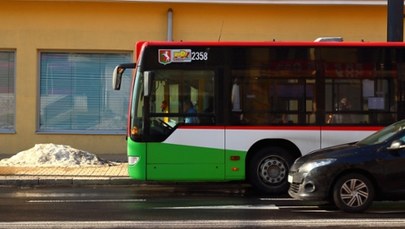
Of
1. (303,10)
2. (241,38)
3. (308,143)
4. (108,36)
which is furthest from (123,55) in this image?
(308,143)

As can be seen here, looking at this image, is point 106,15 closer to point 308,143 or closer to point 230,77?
point 230,77

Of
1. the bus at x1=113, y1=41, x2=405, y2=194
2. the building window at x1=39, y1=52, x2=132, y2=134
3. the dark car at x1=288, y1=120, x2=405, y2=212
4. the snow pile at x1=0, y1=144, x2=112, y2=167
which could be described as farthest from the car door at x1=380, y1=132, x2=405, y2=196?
the building window at x1=39, y1=52, x2=132, y2=134

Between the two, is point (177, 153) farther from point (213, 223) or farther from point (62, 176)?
point (62, 176)

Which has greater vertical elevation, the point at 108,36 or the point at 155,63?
the point at 108,36

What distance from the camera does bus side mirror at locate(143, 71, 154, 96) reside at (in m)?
10.8

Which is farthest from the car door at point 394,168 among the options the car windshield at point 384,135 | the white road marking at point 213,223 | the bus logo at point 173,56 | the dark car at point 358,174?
the bus logo at point 173,56

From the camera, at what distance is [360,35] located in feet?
58.2

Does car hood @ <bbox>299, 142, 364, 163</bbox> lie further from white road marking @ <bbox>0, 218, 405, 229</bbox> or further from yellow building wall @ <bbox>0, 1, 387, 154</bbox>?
yellow building wall @ <bbox>0, 1, 387, 154</bbox>

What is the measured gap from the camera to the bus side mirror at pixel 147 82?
10820 millimetres

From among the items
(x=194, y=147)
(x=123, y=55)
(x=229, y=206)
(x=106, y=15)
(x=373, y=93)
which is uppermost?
(x=106, y=15)

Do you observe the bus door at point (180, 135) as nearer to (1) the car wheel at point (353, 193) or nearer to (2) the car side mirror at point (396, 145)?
(1) the car wheel at point (353, 193)

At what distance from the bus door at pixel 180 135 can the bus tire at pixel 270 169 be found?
26.0 inches

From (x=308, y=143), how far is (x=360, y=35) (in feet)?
26.1

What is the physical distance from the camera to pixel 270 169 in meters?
11.1
